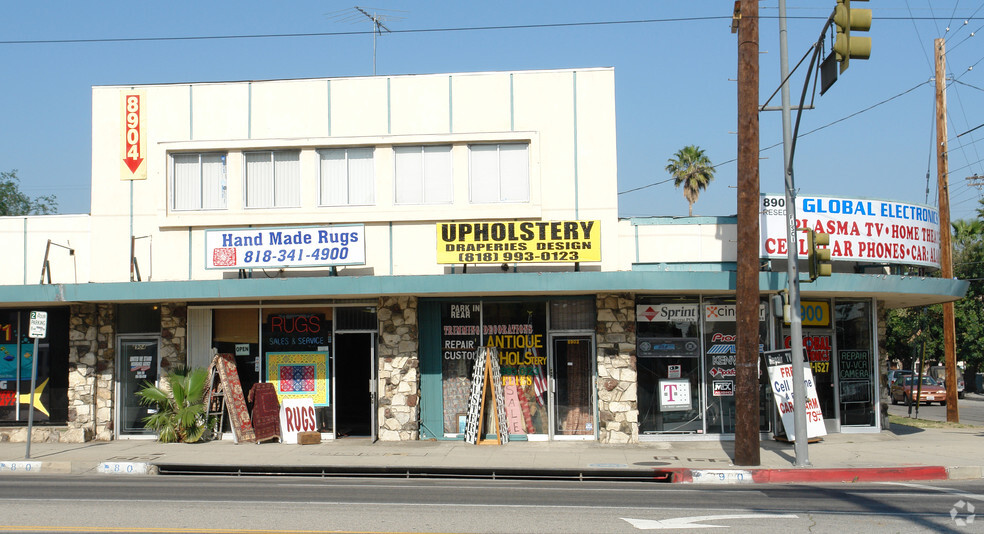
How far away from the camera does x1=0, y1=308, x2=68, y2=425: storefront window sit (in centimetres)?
1889

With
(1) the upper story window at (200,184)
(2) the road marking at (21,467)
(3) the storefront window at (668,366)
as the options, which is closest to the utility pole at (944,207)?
(3) the storefront window at (668,366)

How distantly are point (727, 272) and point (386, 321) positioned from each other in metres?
7.18

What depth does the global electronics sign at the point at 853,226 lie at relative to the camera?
699 inches

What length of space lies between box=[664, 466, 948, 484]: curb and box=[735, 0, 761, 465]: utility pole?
663 millimetres

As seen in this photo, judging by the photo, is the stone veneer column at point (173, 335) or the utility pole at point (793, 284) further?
the stone veneer column at point (173, 335)

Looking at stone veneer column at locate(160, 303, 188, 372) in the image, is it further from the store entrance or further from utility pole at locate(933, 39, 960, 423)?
utility pole at locate(933, 39, 960, 423)

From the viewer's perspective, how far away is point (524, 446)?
17.4 m

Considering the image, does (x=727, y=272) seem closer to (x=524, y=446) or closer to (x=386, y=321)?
(x=524, y=446)

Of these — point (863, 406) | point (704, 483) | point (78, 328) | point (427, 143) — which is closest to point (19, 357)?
point (78, 328)

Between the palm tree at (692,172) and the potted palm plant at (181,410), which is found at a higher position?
the palm tree at (692,172)

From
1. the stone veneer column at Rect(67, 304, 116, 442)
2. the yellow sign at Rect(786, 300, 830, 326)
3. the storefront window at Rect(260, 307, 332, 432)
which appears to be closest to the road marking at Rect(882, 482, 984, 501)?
the yellow sign at Rect(786, 300, 830, 326)

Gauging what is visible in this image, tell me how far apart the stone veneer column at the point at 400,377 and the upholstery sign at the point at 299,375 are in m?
1.40

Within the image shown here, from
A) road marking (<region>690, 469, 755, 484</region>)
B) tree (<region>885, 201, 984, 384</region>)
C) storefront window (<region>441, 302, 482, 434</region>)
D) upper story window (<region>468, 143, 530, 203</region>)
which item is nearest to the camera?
road marking (<region>690, 469, 755, 484</region>)

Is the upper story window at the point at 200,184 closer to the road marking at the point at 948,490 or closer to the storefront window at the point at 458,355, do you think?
the storefront window at the point at 458,355
